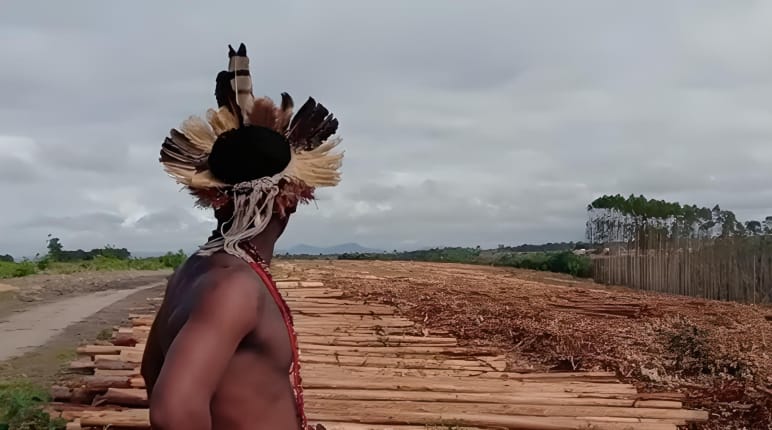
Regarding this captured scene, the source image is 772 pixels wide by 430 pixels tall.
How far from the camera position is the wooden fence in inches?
476

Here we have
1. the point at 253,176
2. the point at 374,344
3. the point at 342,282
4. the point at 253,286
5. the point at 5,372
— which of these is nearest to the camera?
the point at 253,286

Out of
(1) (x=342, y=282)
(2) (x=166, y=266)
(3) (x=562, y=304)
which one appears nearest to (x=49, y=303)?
(1) (x=342, y=282)

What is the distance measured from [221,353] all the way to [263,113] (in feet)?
1.63

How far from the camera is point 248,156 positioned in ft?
5.08

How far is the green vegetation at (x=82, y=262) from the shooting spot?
21709 mm

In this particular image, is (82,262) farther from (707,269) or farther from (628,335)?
(628,335)

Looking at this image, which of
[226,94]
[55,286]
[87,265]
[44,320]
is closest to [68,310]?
[44,320]

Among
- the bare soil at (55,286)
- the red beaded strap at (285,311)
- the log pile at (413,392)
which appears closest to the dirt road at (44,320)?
the bare soil at (55,286)

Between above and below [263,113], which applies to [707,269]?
below

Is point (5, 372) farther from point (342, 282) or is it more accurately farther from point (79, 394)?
point (342, 282)

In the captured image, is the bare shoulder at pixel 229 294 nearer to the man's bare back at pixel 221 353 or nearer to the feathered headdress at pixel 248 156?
the man's bare back at pixel 221 353

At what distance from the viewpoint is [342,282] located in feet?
33.0

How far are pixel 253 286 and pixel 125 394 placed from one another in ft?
9.88

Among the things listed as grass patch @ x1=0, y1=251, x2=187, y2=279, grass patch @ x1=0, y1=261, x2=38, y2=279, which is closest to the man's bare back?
grass patch @ x1=0, y1=251, x2=187, y2=279
